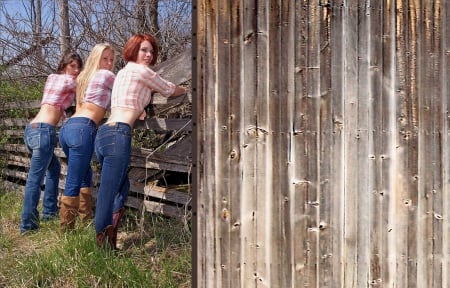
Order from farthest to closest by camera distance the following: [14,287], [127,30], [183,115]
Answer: [127,30], [183,115], [14,287]

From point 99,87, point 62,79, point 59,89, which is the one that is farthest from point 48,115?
point 99,87

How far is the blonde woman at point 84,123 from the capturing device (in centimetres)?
452

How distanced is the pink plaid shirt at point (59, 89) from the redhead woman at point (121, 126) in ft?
4.27

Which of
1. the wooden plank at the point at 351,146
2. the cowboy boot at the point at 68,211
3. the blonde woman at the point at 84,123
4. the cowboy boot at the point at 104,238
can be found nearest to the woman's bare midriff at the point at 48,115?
the blonde woman at the point at 84,123

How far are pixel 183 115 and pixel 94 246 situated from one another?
196 centimetres

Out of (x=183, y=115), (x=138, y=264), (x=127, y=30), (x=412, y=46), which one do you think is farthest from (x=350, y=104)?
(x=127, y=30)

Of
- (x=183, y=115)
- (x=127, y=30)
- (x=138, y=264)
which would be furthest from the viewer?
(x=127, y=30)

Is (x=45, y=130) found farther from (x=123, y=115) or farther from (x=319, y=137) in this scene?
(x=319, y=137)

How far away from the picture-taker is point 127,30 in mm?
7293

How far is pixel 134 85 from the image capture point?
13.3 feet

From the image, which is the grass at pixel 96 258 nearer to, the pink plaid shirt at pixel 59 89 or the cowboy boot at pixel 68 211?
the cowboy boot at pixel 68 211

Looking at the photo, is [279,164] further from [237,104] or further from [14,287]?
[14,287]

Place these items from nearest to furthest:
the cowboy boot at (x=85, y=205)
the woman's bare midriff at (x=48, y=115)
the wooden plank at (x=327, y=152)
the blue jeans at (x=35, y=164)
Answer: the wooden plank at (x=327, y=152)
the cowboy boot at (x=85, y=205)
the blue jeans at (x=35, y=164)
the woman's bare midriff at (x=48, y=115)

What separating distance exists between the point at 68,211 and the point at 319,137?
2588 mm
